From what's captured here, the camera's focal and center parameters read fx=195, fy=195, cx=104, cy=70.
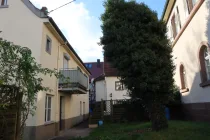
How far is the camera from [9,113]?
4473 millimetres

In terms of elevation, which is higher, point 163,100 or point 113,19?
point 113,19

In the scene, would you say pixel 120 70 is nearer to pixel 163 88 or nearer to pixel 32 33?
pixel 163 88

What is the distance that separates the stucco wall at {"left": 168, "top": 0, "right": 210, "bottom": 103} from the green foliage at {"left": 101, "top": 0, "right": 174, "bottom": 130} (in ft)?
5.57

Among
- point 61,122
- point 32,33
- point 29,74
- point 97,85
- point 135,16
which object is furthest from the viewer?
point 97,85

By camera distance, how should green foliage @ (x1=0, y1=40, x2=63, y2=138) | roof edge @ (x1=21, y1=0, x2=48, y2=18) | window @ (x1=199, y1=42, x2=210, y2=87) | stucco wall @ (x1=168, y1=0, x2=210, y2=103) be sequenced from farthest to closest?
roof edge @ (x1=21, y1=0, x2=48, y2=18), window @ (x1=199, y1=42, x2=210, y2=87), stucco wall @ (x1=168, y1=0, x2=210, y2=103), green foliage @ (x1=0, y1=40, x2=63, y2=138)

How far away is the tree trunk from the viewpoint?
27.9ft

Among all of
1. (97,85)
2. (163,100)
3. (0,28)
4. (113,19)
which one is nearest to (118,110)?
(163,100)

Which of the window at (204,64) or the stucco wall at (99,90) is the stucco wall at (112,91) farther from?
the window at (204,64)

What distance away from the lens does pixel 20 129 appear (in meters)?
4.78

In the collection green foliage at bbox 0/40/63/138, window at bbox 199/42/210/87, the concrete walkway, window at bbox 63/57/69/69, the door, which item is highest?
window at bbox 63/57/69/69

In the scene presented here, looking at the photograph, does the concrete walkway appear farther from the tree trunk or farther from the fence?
the fence

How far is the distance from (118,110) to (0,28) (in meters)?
10.3

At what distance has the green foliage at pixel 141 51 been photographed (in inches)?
336

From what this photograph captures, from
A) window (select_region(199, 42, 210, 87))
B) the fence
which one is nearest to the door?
window (select_region(199, 42, 210, 87))
